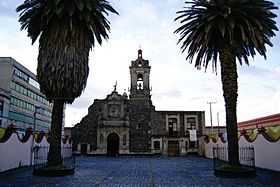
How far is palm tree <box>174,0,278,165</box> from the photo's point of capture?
50.2 feet

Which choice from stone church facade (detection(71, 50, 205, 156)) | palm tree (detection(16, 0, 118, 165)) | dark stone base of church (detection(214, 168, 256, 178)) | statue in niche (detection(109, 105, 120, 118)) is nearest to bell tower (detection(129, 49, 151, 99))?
stone church facade (detection(71, 50, 205, 156))

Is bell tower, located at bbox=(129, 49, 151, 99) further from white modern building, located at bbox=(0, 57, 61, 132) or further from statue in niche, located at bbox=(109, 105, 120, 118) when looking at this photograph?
white modern building, located at bbox=(0, 57, 61, 132)

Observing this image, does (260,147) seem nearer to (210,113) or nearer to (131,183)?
(131,183)

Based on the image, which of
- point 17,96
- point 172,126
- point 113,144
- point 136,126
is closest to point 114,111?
point 136,126

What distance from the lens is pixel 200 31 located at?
1680 cm

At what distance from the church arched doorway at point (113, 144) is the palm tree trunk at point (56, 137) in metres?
26.6

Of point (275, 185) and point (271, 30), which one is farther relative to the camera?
point (271, 30)

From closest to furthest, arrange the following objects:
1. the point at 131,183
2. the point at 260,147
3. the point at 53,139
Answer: the point at 131,183
the point at 53,139
the point at 260,147

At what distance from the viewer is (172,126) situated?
4334 centimetres

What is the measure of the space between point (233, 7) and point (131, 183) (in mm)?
10611

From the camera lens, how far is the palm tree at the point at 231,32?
15312 millimetres

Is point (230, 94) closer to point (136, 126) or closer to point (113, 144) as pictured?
point (136, 126)

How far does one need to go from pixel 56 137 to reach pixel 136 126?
27384 mm

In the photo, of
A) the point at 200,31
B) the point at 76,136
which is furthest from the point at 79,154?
the point at 200,31
